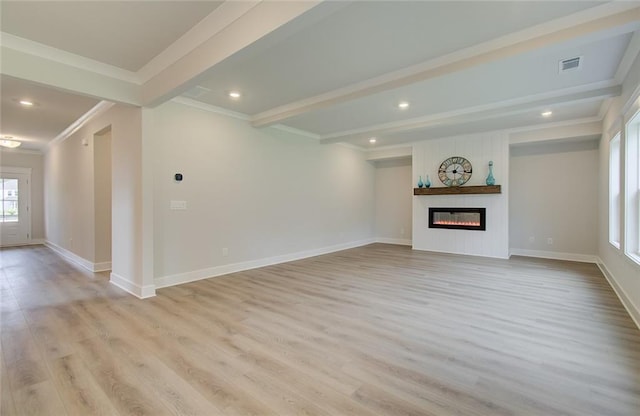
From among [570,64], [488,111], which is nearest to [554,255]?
[488,111]

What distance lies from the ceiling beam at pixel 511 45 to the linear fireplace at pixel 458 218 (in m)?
4.21

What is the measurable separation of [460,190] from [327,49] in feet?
15.8

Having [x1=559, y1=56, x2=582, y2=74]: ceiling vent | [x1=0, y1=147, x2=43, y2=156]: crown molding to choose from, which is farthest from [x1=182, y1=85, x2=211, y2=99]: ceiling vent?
[x1=0, y1=147, x2=43, y2=156]: crown molding

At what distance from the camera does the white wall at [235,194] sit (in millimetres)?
4172

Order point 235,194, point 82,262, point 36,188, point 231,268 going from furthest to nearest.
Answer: point 36,188 → point 82,262 → point 235,194 → point 231,268

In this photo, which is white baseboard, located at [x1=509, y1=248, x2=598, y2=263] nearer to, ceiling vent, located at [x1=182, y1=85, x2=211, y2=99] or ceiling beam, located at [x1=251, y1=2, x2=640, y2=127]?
ceiling beam, located at [x1=251, y1=2, x2=640, y2=127]

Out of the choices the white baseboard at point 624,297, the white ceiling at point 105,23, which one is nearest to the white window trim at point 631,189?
the white baseboard at point 624,297

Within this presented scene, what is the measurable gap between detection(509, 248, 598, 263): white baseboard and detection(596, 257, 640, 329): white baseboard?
1103 millimetres

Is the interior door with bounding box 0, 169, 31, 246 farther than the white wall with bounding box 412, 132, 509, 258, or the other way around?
the interior door with bounding box 0, 169, 31, 246

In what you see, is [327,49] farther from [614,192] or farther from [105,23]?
[614,192]

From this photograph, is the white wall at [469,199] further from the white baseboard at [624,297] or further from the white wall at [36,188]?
the white wall at [36,188]

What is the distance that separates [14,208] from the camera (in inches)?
312

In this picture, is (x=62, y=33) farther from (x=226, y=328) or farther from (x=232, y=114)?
(x=226, y=328)

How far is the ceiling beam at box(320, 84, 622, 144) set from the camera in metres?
3.83
